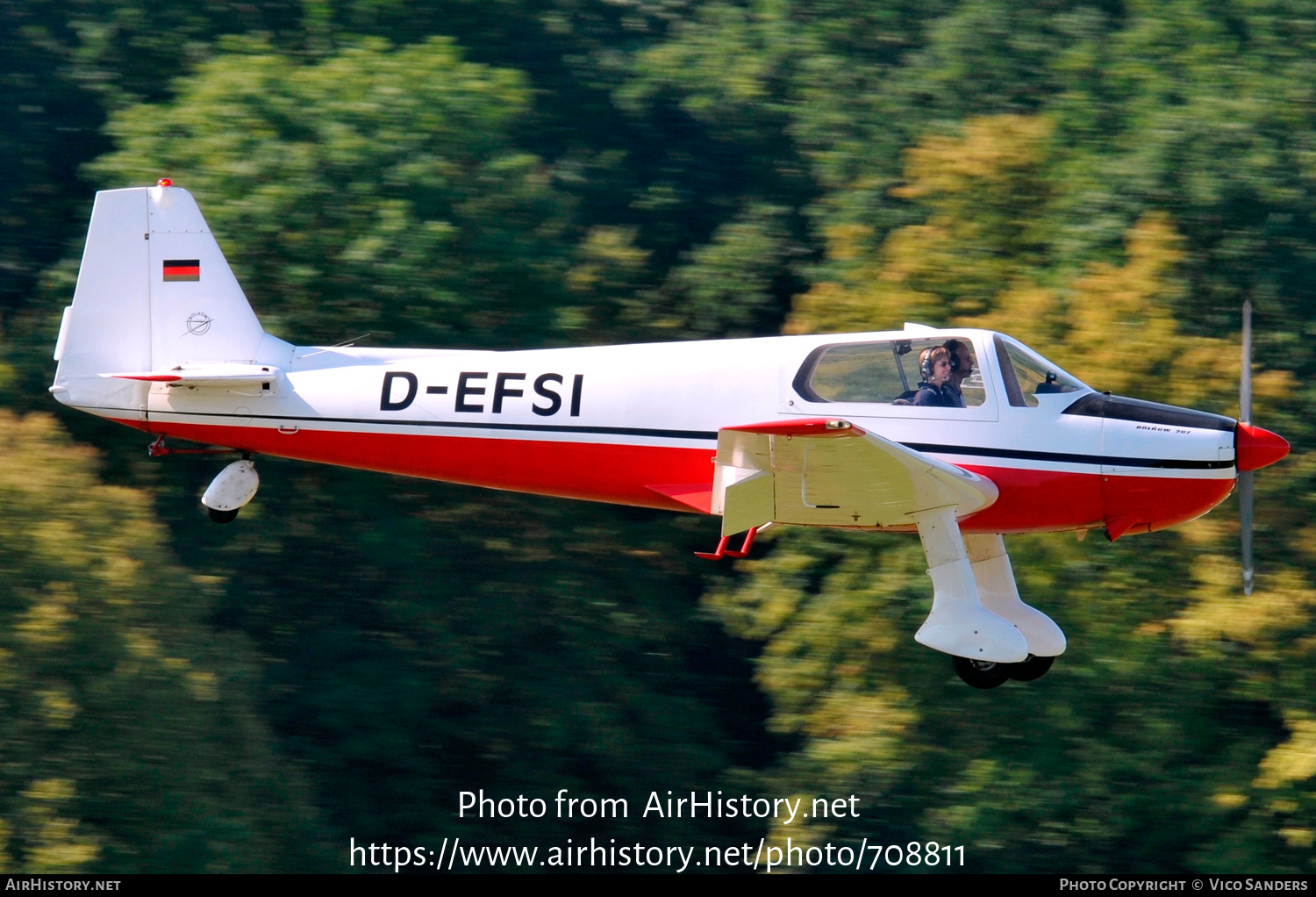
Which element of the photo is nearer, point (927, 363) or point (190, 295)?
point (927, 363)

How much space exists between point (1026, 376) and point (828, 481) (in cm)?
143

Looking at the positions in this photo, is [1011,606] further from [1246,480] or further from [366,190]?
[366,190]

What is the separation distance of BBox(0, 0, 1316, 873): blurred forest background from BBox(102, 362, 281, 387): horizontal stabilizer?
10.8 feet

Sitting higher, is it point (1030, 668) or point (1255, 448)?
point (1255, 448)

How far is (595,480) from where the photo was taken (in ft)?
29.8

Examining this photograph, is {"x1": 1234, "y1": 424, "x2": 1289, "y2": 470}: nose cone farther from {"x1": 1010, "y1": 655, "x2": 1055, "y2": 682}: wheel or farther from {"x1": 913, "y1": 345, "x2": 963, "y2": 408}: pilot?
{"x1": 1010, "y1": 655, "x2": 1055, "y2": 682}: wheel

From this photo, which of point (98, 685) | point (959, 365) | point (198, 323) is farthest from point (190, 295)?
point (959, 365)

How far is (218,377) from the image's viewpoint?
9.23 meters

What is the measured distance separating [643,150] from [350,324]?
6.33 metres

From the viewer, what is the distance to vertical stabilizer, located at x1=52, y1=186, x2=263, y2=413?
955cm

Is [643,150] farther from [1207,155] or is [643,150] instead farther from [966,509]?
[966,509]

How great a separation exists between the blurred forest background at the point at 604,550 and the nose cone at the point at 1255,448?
11.9 ft

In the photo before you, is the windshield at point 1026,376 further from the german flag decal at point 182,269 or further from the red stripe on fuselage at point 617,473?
the german flag decal at point 182,269

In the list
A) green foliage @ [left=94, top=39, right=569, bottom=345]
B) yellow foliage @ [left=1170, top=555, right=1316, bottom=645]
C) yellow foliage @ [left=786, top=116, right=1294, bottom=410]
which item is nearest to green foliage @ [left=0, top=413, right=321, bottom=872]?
green foliage @ [left=94, top=39, right=569, bottom=345]
